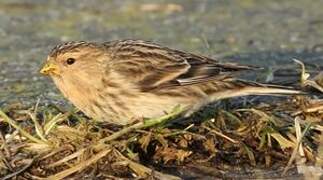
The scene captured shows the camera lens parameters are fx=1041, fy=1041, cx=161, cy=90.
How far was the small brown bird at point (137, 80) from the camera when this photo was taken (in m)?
6.60

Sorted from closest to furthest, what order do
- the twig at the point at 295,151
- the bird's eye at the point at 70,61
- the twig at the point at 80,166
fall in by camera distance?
the twig at the point at 80,166 → the twig at the point at 295,151 → the bird's eye at the point at 70,61

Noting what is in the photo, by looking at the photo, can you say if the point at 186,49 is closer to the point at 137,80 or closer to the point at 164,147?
the point at 137,80


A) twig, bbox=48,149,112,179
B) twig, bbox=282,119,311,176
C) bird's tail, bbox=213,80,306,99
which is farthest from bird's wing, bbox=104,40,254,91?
twig, bbox=48,149,112,179

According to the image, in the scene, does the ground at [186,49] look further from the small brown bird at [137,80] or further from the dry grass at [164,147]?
the small brown bird at [137,80]

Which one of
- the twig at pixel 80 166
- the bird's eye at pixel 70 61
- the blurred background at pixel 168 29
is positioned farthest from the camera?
the blurred background at pixel 168 29

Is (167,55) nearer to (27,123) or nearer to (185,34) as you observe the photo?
(27,123)

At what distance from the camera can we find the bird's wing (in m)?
6.75

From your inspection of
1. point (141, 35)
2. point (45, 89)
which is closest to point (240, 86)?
point (45, 89)

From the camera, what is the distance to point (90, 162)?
6.16 m

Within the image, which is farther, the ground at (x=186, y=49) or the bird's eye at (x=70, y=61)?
the bird's eye at (x=70, y=61)

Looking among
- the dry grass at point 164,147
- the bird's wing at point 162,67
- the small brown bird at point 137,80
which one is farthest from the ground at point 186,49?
the bird's wing at point 162,67

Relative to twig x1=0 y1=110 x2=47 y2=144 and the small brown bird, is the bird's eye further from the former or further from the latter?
twig x1=0 y1=110 x2=47 y2=144

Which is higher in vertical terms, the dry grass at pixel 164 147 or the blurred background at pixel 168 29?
the dry grass at pixel 164 147

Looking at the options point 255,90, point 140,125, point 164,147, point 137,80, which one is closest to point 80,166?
point 140,125
